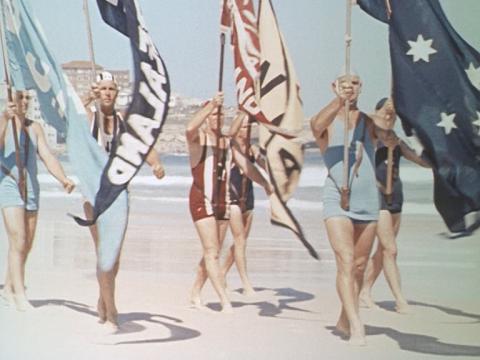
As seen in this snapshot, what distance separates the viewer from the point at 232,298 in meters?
3.09

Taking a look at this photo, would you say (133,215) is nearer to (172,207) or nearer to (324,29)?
(172,207)

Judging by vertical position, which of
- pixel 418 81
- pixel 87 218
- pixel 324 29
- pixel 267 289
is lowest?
pixel 267 289

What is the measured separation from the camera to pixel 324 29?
9.78ft

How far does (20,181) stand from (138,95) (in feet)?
2.01

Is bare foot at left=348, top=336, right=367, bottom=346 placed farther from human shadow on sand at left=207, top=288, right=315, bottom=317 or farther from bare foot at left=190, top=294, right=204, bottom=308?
bare foot at left=190, top=294, right=204, bottom=308

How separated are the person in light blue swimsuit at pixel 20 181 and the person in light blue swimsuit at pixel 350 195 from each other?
3.36 feet

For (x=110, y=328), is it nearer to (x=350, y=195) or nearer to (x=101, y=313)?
(x=101, y=313)

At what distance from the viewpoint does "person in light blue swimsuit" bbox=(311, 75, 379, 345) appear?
2.95 metres

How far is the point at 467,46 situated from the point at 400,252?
2.62 feet

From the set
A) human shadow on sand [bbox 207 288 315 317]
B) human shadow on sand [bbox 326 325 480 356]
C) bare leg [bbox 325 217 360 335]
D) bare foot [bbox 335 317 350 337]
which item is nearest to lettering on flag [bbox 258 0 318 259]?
bare leg [bbox 325 217 360 335]

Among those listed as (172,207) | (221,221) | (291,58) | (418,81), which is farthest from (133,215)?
(418,81)

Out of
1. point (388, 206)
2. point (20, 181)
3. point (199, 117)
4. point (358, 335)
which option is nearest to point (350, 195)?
point (388, 206)

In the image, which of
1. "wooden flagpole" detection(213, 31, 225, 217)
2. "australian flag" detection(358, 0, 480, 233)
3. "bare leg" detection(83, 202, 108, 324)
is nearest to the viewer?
"australian flag" detection(358, 0, 480, 233)

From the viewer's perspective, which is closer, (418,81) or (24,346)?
(418,81)
